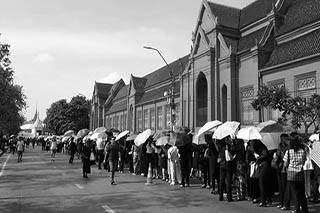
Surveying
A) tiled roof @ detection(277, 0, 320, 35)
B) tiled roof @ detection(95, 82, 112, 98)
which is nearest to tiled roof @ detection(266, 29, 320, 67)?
tiled roof @ detection(277, 0, 320, 35)

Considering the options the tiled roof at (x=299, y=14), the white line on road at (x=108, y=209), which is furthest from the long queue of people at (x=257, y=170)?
the tiled roof at (x=299, y=14)

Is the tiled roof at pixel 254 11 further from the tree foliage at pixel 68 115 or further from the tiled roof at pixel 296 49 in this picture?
the tree foliage at pixel 68 115

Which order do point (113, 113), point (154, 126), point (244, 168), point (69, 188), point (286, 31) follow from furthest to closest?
1. point (113, 113)
2. point (154, 126)
3. point (286, 31)
4. point (69, 188)
5. point (244, 168)

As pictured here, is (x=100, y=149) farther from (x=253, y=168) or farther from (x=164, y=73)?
(x=164, y=73)

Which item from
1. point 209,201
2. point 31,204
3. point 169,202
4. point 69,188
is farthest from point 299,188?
point 69,188

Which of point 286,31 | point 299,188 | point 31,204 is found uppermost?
point 286,31

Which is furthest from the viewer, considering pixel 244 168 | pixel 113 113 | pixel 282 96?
pixel 113 113

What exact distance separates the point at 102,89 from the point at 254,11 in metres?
60.6

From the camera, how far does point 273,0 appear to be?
94.5 ft

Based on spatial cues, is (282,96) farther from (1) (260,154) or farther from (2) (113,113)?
(2) (113,113)

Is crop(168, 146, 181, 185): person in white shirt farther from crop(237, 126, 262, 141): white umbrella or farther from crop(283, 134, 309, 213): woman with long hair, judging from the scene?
crop(283, 134, 309, 213): woman with long hair

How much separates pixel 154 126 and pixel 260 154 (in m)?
36.6

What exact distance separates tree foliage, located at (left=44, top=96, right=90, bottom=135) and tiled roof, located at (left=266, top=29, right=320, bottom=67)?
69536mm

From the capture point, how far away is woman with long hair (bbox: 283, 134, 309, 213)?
8.84 metres
